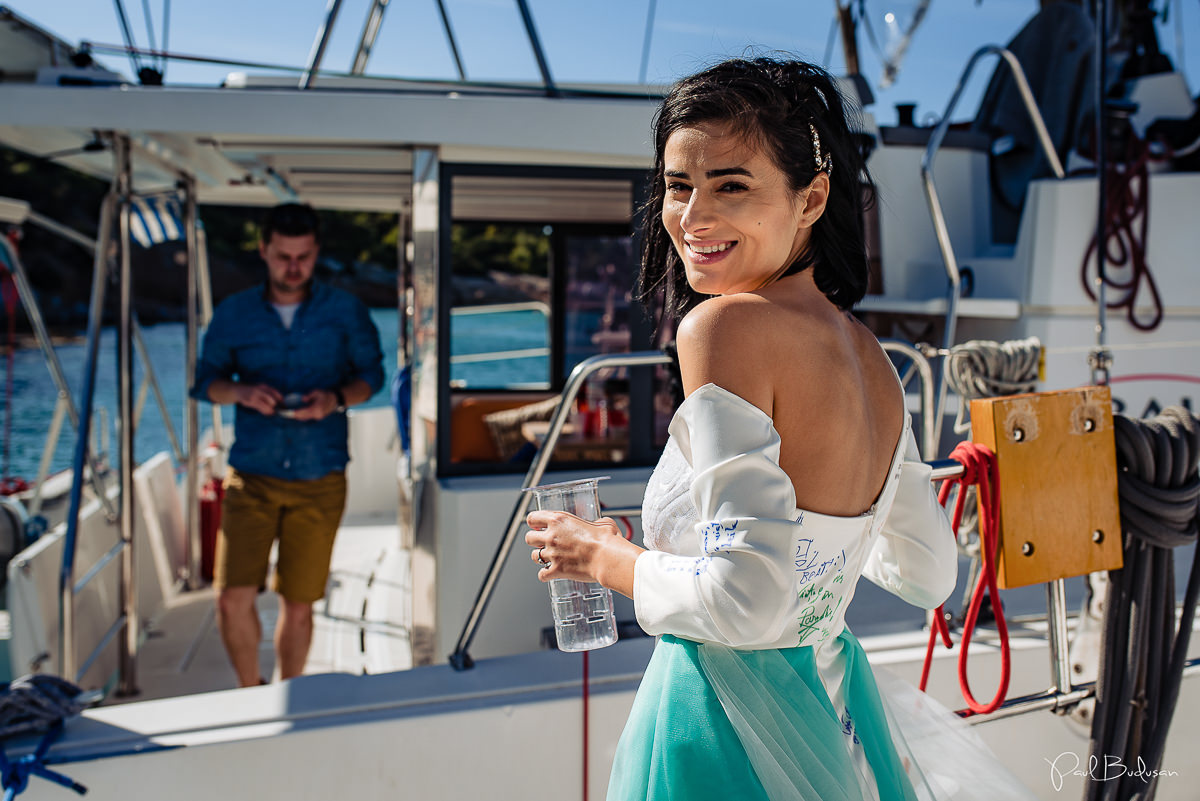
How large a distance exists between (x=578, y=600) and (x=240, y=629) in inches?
84.5

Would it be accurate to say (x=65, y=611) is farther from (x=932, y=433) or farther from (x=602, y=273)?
(x=602, y=273)

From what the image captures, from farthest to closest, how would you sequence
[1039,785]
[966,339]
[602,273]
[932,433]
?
[602,273] → [966,339] → [932,433] → [1039,785]

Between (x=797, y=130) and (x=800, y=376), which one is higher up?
(x=797, y=130)

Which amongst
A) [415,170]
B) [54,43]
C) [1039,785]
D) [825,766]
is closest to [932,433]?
[1039,785]

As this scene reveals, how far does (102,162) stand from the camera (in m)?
3.67

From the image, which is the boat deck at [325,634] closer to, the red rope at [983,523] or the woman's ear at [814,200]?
the red rope at [983,523]

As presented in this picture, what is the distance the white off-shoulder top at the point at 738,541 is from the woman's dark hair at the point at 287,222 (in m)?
2.29

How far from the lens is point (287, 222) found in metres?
3.00

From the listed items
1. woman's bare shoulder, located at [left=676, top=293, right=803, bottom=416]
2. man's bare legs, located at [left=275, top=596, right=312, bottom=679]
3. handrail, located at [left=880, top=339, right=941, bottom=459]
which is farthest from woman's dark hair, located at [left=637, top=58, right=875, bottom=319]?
man's bare legs, located at [left=275, top=596, right=312, bottom=679]

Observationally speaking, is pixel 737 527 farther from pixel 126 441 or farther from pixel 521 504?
pixel 126 441

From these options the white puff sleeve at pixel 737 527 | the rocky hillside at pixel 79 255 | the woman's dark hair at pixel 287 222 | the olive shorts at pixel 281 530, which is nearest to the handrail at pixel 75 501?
the olive shorts at pixel 281 530

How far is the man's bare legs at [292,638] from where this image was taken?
3.10 meters

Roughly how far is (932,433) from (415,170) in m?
1.94

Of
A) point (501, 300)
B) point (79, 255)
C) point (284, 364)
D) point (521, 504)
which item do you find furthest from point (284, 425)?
point (79, 255)
